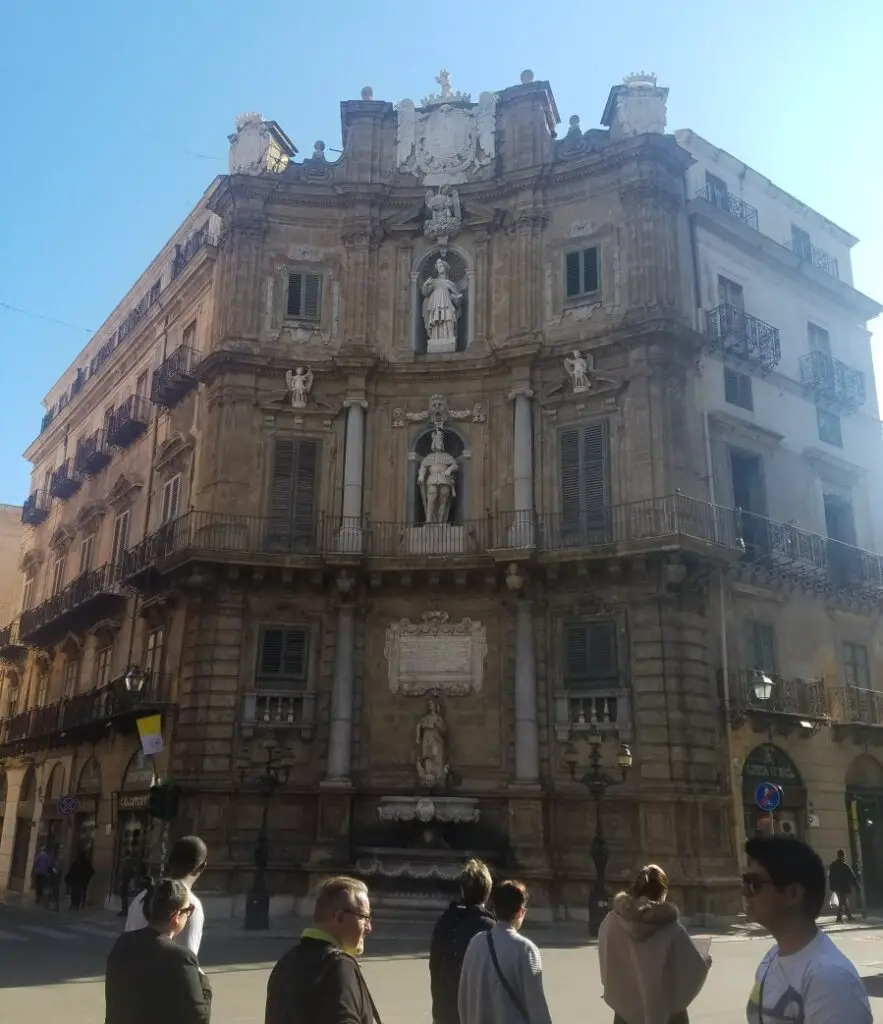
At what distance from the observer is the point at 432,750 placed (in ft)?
73.0

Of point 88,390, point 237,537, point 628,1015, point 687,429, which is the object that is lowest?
point 628,1015

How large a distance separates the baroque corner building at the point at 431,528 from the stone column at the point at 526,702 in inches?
2.5

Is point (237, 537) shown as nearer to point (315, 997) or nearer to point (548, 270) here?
point (548, 270)

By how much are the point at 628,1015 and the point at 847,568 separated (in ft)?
74.8

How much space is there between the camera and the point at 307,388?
2542cm

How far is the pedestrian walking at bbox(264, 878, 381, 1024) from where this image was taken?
380 centimetres

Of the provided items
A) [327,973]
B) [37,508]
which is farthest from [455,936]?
[37,508]

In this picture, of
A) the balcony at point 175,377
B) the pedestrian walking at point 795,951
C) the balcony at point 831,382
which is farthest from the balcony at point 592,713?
the pedestrian walking at point 795,951

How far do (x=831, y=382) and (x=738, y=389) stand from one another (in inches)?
162

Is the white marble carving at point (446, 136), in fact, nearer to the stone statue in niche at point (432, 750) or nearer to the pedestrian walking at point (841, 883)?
the stone statue in niche at point (432, 750)

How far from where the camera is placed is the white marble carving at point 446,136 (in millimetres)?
27031

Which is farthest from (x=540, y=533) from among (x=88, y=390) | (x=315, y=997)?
(x=88, y=390)

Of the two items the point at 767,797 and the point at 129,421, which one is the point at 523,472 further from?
the point at 129,421

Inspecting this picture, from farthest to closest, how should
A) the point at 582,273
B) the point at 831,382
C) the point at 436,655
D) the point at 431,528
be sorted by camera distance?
1. the point at 831,382
2. the point at 582,273
3. the point at 431,528
4. the point at 436,655
